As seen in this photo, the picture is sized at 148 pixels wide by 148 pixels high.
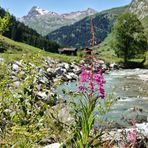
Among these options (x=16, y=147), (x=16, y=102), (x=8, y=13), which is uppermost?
(x=8, y=13)

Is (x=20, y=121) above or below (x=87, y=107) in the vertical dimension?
below

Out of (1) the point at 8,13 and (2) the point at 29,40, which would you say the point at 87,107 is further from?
(2) the point at 29,40

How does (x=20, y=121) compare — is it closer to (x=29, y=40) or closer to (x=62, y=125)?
(x=62, y=125)

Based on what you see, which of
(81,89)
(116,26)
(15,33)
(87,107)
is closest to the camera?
(87,107)

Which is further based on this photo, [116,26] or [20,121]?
[116,26]

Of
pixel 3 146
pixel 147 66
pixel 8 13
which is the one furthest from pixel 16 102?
pixel 147 66

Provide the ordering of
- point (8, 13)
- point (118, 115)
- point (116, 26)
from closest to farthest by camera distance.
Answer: point (8, 13) < point (118, 115) < point (116, 26)

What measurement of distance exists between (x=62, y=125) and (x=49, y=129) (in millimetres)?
304

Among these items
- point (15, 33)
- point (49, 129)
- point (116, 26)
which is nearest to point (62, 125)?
point (49, 129)

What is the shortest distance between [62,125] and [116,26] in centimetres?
8329

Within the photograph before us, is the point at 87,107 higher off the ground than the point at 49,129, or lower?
higher

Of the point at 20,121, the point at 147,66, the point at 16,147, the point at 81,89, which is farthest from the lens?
the point at 147,66

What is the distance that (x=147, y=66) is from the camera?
3314 inches

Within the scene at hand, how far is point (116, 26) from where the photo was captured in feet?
295
